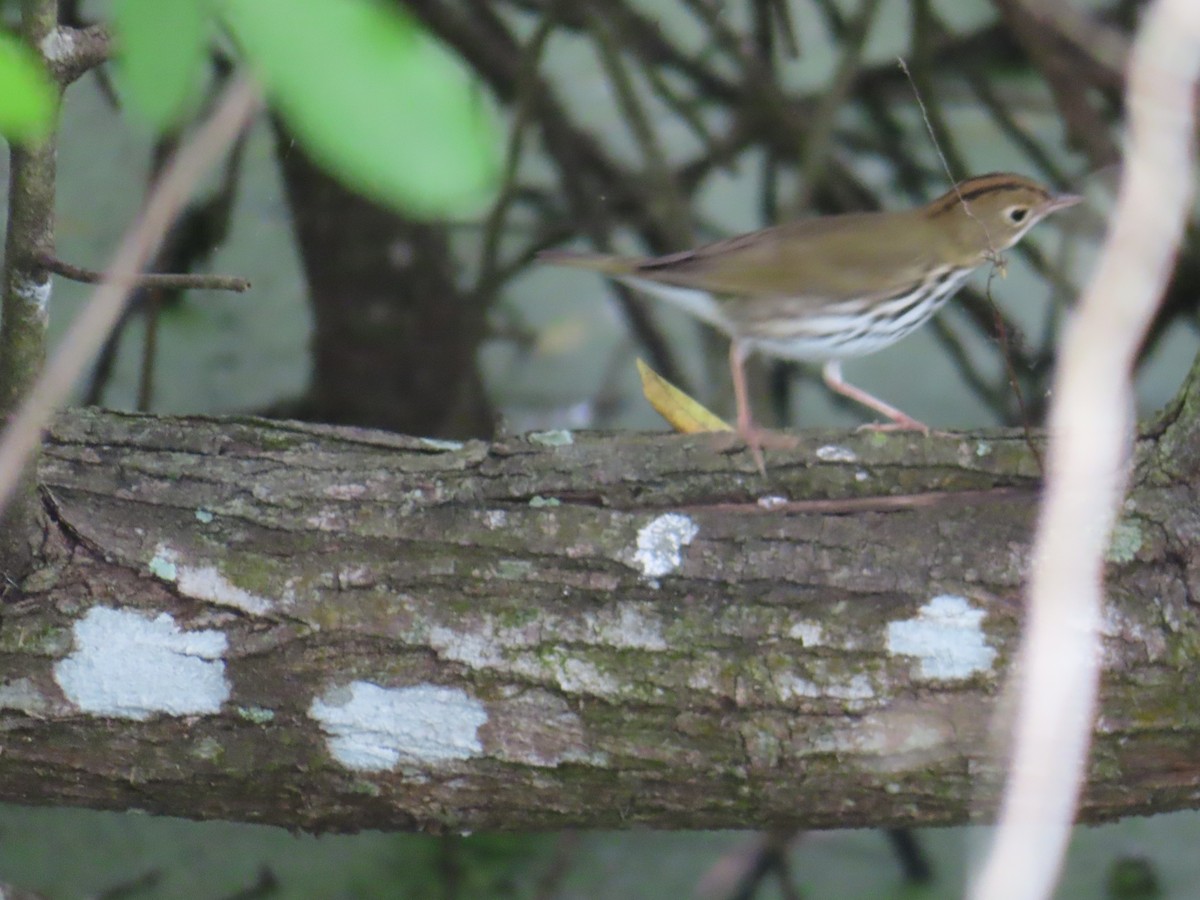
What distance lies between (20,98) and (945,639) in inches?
47.4

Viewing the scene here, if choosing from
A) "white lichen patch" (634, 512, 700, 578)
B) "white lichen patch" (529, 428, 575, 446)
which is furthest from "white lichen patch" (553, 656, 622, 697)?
"white lichen patch" (529, 428, 575, 446)

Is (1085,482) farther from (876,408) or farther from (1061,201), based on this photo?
(1061,201)

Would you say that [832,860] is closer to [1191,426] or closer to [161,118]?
[1191,426]

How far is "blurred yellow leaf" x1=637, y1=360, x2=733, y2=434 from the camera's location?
1.90 metres

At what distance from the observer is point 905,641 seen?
1511 millimetres

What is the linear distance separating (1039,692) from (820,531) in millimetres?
401

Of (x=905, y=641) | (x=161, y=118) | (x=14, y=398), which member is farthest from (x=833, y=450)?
(x=161, y=118)

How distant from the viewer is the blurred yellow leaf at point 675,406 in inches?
74.6

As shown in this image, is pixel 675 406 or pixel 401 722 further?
pixel 675 406

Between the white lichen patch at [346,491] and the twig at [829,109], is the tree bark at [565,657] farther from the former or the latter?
the twig at [829,109]

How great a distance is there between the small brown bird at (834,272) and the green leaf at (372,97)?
4.79 feet

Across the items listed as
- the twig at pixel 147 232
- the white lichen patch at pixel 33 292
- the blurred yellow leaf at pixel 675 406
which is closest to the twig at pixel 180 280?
the white lichen patch at pixel 33 292

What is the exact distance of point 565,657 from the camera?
1.52 meters

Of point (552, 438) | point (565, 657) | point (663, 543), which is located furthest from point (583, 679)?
point (552, 438)
